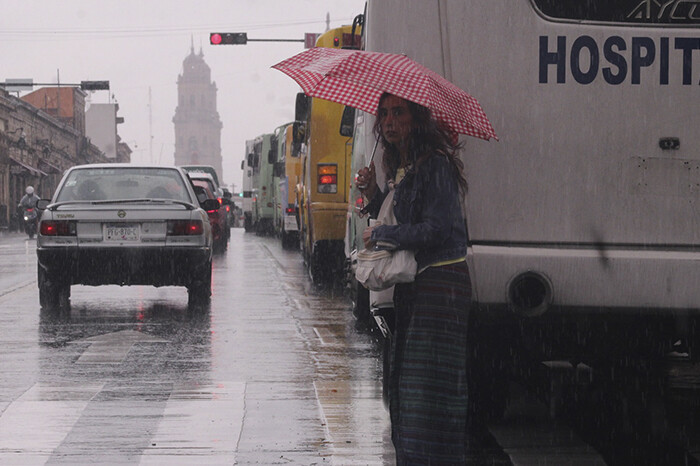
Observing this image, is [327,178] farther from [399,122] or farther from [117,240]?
[399,122]

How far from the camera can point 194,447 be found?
6.22 metres

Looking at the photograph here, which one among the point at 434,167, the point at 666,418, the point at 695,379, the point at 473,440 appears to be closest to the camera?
the point at 434,167

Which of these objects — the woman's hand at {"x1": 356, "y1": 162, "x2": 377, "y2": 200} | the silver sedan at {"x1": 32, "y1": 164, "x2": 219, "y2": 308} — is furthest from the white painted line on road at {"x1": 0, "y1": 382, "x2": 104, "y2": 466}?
the silver sedan at {"x1": 32, "y1": 164, "x2": 219, "y2": 308}

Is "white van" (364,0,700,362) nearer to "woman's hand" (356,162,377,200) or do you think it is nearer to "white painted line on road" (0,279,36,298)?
"woman's hand" (356,162,377,200)

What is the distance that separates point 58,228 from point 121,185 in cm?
106

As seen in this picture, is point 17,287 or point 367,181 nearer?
point 367,181

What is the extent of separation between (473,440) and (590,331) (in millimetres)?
1111

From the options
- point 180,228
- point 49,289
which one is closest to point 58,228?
point 49,289

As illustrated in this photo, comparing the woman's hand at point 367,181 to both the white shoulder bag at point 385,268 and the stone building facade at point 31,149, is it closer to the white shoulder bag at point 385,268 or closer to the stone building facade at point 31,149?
the white shoulder bag at point 385,268

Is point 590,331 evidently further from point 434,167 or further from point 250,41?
point 250,41

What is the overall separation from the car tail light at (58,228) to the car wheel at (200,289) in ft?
4.81

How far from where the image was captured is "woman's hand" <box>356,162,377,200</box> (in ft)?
16.0

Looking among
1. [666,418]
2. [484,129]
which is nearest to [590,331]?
[484,129]

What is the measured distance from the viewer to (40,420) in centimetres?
698
